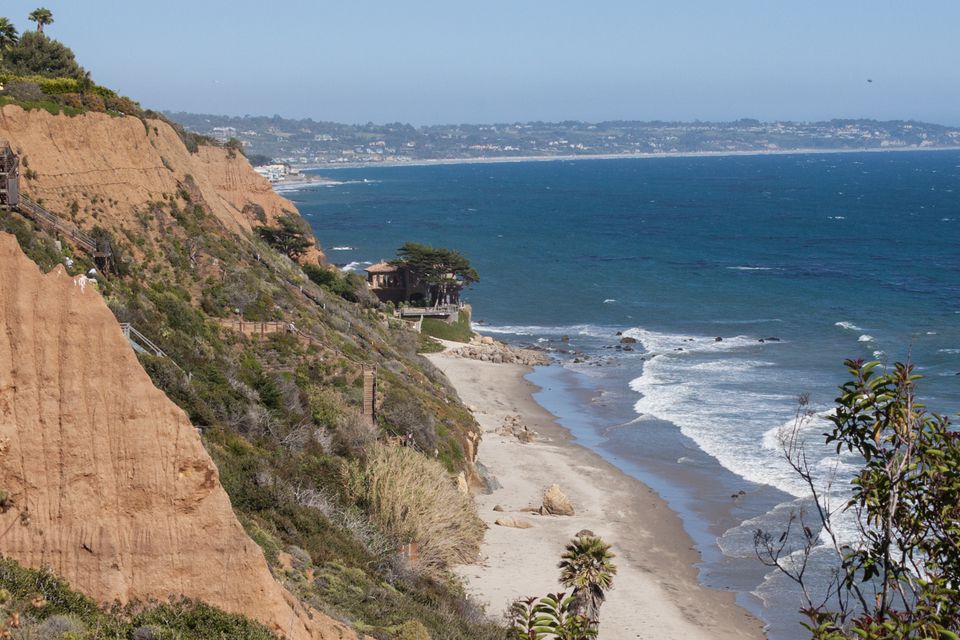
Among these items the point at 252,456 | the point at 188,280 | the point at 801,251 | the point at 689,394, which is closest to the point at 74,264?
the point at 188,280

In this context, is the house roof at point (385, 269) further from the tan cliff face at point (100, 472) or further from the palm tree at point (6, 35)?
the tan cliff face at point (100, 472)

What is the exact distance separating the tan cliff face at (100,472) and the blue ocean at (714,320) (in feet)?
26.1

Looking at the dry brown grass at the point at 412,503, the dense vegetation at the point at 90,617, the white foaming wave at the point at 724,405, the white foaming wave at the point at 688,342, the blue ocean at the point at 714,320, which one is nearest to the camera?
the dense vegetation at the point at 90,617

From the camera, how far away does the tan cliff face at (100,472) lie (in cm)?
1266

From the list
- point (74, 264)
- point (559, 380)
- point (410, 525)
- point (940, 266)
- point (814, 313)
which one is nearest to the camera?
point (410, 525)

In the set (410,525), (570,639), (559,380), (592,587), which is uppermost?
(570,639)

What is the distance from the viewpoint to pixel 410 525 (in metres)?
24.5

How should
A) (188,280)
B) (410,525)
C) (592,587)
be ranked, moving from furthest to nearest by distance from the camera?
(188,280) < (410,525) < (592,587)

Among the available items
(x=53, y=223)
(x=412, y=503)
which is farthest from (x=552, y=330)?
(x=412, y=503)

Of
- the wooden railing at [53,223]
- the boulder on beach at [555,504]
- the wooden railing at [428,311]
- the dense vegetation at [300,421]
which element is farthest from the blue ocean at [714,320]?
the wooden railing at [53,223]

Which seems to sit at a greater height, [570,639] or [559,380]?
[570,639]

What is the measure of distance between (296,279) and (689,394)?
19.9m

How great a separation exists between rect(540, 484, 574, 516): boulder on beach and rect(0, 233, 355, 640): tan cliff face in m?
22.2

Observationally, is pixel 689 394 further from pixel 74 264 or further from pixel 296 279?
pixel 74 264
